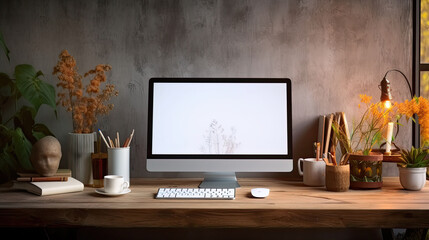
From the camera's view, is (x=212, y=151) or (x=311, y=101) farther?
(x=311, y=101)

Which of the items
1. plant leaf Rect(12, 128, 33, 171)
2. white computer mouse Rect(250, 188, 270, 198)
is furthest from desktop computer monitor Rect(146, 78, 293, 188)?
plant leaf Rect(12, 128, 33, 171)

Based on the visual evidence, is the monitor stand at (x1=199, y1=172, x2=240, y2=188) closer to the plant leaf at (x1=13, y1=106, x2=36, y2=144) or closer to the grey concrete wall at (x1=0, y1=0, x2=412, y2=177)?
the grey concrete wall at (x1=0, y1=0, x2=412, y2=177)

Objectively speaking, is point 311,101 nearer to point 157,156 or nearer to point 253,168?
point 253,168

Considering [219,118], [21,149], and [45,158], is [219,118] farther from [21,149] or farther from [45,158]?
[21,149]

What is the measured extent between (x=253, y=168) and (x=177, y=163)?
0.36 meters

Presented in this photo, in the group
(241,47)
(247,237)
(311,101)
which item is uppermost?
(241,47)

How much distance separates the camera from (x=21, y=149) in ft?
6.31

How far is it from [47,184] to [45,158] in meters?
0.12

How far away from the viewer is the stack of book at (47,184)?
169 centimetres

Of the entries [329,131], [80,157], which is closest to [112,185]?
[80,157]

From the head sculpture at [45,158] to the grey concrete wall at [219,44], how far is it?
444 millimetres

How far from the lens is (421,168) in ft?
5.89

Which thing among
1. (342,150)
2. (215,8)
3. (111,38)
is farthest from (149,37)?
(342,150)

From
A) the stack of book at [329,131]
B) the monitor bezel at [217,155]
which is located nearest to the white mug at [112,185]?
the monitor bezel at [217,155]
